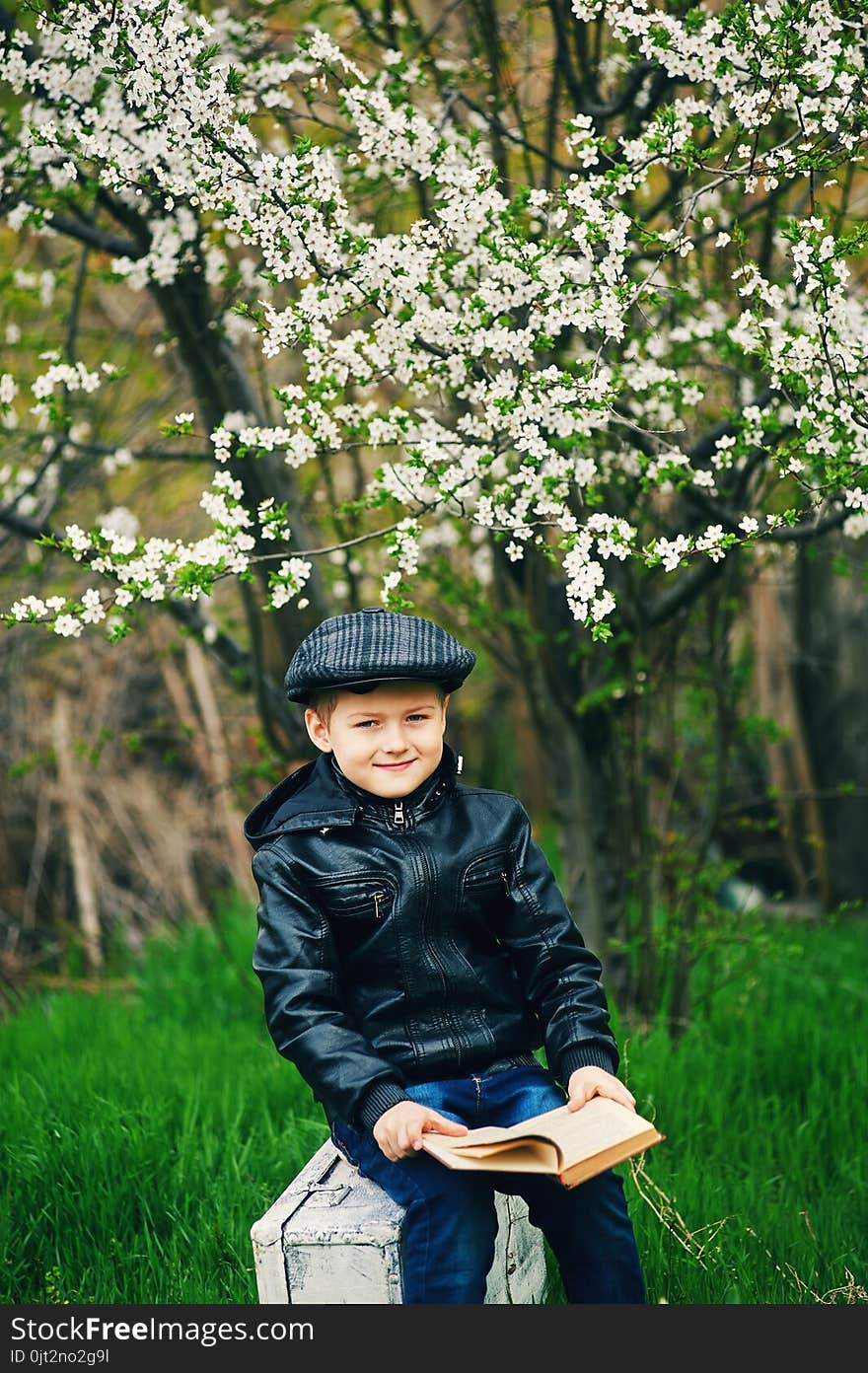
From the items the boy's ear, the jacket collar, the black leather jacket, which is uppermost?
the boy's ear

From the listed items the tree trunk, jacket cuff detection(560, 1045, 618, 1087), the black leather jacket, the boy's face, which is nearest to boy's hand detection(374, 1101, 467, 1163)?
the black leather jacket

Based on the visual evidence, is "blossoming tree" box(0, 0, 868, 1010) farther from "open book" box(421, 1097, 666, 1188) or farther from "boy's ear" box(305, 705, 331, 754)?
"open book" box(421, 1097, 666, 1188)

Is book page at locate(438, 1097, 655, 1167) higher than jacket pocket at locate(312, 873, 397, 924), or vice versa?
jacket pocket at locate(312, 873, 397, 924)

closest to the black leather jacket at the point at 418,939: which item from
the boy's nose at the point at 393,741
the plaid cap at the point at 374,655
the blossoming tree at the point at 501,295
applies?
the boy's nose at the point at 393,741

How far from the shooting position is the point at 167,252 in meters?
3.54

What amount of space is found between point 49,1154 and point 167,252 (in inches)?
94.3

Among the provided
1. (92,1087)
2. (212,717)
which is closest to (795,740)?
(212,717)

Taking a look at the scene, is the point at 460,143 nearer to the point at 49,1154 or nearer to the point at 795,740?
the point at 49,1154

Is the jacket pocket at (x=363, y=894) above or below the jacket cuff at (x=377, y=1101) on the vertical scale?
above

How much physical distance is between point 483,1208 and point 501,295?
6.46 feet

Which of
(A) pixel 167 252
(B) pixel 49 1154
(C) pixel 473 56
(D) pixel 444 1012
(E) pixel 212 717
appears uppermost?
(C) pixel 473 56

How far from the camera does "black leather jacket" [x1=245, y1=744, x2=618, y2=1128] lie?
2.34m

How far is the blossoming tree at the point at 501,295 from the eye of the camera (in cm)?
277

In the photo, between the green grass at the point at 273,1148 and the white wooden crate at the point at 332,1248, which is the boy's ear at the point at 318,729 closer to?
the white wooden crate at the point at 332,1248
